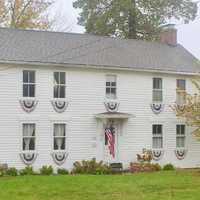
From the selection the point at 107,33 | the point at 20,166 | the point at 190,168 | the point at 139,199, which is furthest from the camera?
the point at 107,33

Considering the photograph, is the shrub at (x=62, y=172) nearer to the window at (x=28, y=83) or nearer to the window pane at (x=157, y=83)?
the window at (x=28, y=83)

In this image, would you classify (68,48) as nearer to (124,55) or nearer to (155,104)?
(124,55)

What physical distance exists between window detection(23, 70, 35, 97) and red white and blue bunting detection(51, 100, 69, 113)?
1241 millimetres

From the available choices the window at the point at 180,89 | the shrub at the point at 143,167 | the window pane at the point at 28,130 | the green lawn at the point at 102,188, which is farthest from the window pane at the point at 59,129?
the window at the point at 180,89

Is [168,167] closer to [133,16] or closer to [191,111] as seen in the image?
[191,111]

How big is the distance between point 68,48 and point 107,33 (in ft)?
49.5

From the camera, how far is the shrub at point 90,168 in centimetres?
3167

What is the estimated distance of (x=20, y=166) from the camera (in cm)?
3062

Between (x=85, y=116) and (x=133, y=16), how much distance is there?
18.8 meters

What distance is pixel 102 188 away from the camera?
22047 mm

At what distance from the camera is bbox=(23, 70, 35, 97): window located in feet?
102

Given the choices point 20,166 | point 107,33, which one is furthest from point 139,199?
point 107,33

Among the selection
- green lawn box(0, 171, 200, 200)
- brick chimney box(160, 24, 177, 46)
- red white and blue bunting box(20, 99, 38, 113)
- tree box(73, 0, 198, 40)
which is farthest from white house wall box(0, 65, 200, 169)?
tree box(73, 0, 198, 40)

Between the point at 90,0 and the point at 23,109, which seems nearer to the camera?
the point at 23,109
